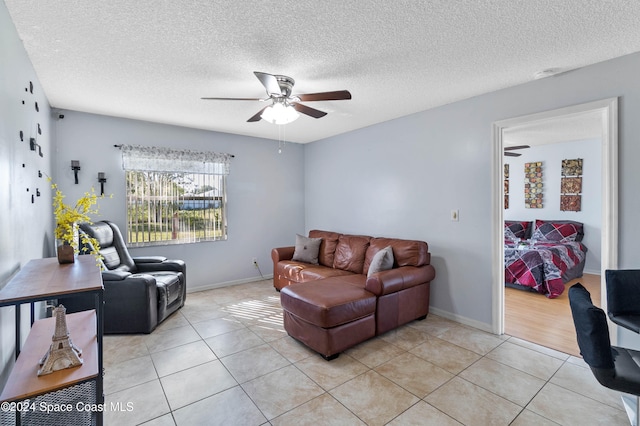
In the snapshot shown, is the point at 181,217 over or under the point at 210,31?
under

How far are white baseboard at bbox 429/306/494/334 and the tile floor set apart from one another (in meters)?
0.10

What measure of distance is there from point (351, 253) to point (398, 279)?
1102 millimetres

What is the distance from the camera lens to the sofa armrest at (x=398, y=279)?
286 cm

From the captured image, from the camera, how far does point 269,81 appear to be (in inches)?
85.7

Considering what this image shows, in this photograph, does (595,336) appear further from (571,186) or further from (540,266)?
(571,186)

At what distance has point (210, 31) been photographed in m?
1.95

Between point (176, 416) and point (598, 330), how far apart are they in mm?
2369

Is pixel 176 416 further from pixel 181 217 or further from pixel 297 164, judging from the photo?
pixel 297 164

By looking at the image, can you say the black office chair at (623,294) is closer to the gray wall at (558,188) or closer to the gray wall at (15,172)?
the gray wall at (15,172)

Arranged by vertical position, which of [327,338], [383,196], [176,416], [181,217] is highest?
[383,196]

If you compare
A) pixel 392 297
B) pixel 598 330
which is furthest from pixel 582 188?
pixel 598 330

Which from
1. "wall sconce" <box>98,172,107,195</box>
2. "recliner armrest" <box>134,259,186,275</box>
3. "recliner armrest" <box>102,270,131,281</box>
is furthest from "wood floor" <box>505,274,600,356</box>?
"wall sconce" <box>98,172,107,195</box>

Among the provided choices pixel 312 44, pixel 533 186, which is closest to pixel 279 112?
pixel 312 44

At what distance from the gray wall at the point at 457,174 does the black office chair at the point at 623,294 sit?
0.49 m
